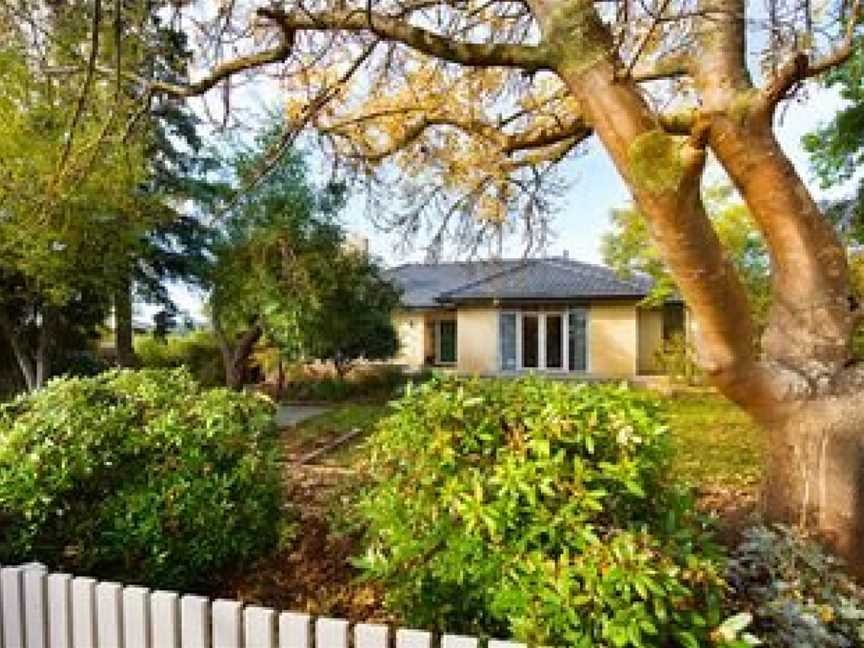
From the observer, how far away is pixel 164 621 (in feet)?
9.37

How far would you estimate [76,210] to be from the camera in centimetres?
1381

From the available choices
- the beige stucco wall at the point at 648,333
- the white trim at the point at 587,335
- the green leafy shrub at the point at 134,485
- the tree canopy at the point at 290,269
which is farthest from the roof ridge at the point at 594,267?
the green leafy shrub at the point at 134,485

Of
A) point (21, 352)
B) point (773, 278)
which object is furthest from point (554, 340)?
point (773, 278)

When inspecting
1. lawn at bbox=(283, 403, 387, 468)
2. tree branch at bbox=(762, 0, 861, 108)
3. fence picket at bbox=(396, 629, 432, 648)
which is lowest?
lawn at bbox=(283, 403, 387, 468)

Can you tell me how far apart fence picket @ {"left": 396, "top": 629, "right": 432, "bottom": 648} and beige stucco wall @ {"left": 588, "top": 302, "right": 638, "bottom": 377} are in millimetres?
23434

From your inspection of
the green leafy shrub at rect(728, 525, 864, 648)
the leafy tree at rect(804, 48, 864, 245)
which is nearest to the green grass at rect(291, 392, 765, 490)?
the green leafy shrub at rect(728, 525, 864, 648)

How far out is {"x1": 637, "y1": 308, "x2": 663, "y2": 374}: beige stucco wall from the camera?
2525cm

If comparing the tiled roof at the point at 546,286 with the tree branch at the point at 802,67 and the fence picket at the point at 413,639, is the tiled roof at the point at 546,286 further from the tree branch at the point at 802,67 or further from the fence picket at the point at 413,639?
the fence picket at the point at 413,639

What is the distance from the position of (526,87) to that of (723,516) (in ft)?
16.2

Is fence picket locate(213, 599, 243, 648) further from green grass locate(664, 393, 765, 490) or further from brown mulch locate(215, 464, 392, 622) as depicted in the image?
green grass locate(664, 393, 765, 490)

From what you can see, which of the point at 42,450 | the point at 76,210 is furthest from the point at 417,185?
the point at 76,210

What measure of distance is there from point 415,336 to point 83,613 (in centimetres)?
2659

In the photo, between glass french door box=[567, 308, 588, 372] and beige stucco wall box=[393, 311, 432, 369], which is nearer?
glass french door box=[567, 308, 588, 372]

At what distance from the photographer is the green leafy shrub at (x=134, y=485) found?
13.2ft
